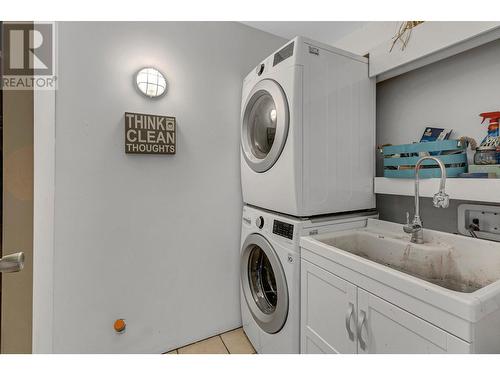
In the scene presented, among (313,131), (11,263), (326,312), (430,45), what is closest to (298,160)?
(313,131)

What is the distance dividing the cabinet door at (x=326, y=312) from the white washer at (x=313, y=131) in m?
0.35

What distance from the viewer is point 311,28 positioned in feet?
6.36

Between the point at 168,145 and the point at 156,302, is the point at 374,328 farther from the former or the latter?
the point at 168,145

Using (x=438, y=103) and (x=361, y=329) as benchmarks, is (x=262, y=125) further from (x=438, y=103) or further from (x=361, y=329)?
(x=361, y=329)

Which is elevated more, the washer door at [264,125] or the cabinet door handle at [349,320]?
the washer door at [264,125]

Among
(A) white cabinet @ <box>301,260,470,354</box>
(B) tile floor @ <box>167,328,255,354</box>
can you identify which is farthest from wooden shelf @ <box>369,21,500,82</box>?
(B) tile floor @ <box>167,328,255,354</box>

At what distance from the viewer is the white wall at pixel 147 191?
1400 mm

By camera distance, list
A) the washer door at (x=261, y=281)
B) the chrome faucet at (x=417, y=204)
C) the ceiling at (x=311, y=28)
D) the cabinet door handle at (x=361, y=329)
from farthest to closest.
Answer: the ceiling at (x=311, y=28) → the washer door at (x=261, y=281) → the chrome faucet at (x=417, y=204) → the cabinet door handle at (x=361, y=329)

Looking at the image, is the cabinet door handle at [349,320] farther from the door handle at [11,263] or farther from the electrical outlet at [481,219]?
the door handle at [11,263]

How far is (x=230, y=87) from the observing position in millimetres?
1866

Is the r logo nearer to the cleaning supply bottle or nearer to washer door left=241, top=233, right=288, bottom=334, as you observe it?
washer door left=241, top=233, right=288, bottom=334

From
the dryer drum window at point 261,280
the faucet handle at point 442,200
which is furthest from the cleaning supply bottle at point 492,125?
the dryer drum window at point 261,280
